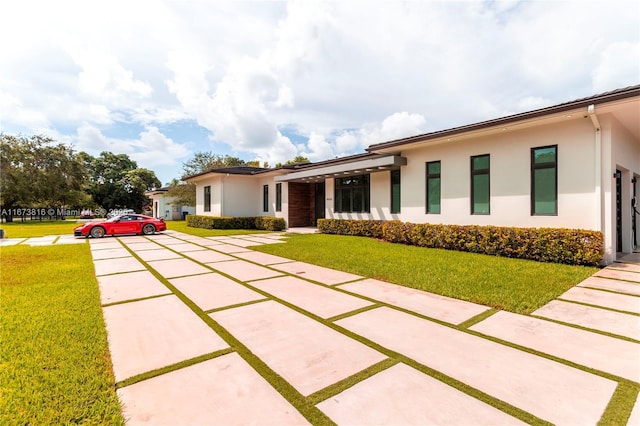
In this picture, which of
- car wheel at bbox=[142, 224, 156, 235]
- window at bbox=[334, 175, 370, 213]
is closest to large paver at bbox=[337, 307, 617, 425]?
window at bbox=[334, 175, 370, 213]

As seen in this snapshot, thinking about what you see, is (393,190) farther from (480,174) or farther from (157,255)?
(157,255)

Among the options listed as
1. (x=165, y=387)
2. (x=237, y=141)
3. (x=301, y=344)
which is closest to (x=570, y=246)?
(x=301, y=344)

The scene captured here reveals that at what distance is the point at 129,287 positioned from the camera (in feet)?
16.8

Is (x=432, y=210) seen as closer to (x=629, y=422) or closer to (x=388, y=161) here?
(x=388, y=161)

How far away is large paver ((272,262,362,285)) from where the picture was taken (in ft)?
18.5

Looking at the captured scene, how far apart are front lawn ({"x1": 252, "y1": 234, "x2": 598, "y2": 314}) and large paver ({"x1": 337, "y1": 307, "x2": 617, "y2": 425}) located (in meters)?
1.44

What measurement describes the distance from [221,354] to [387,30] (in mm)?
9713

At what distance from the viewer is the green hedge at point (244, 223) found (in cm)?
1705

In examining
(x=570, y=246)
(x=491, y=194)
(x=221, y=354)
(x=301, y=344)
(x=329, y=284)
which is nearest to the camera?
(x=221, y=354)

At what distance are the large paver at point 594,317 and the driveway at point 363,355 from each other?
21 mm

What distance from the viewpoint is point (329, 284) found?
5.29 metres

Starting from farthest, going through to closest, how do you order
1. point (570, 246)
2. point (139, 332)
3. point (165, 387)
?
point (570, 246), point (139, 332), point (165, 387)

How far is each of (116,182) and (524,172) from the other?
50.3m

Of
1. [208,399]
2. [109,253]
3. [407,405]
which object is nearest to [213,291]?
[208,399]
